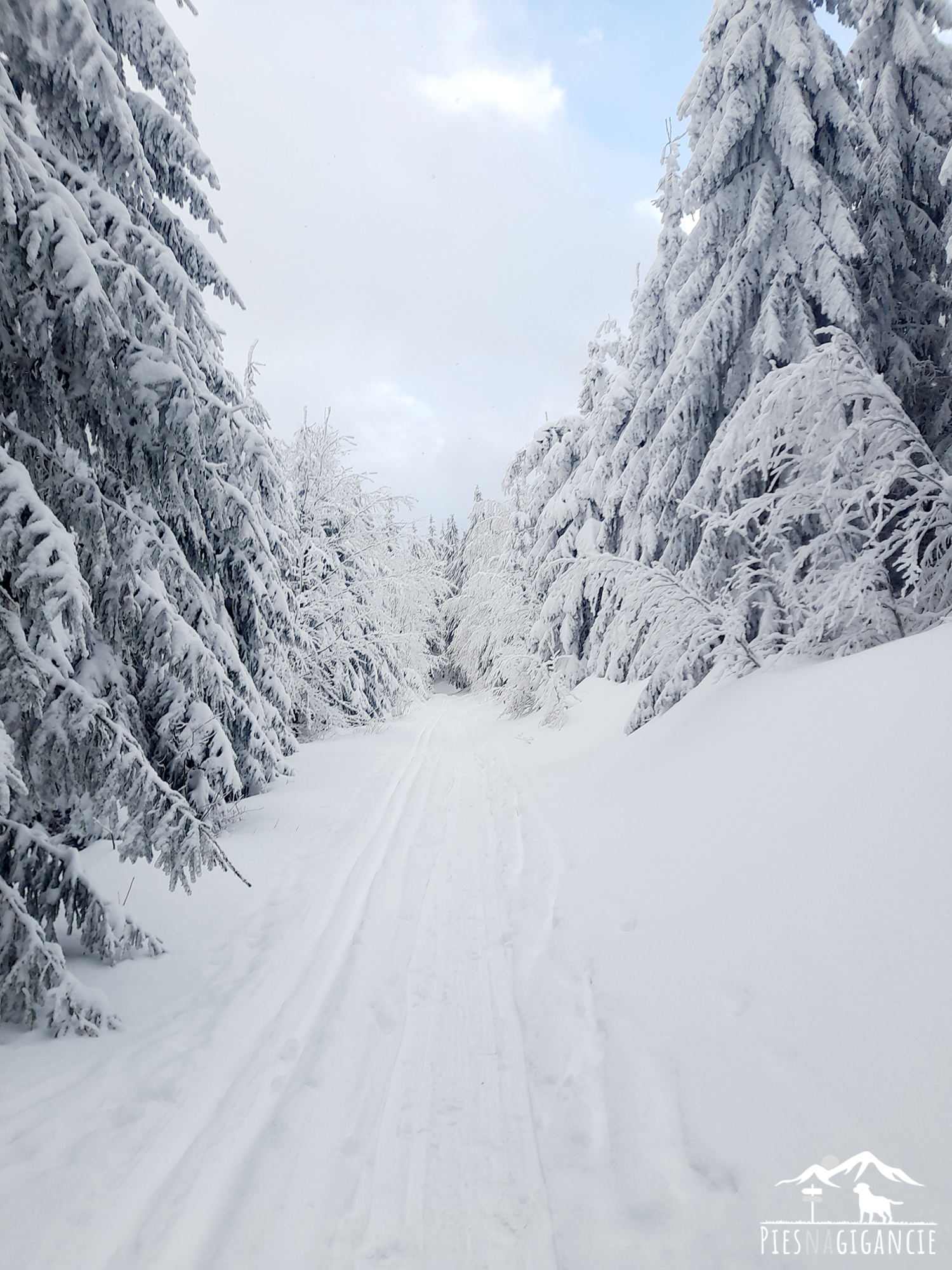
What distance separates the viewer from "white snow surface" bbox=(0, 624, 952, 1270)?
7.22 ft

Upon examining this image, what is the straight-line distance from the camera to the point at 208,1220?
2.25m

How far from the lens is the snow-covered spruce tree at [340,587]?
47.1ft

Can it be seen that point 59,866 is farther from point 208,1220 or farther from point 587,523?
point 587,523

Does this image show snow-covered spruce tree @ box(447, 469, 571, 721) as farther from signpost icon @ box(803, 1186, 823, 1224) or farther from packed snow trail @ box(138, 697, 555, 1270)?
signpost icon @ box(803, 1186, 823, 1224)

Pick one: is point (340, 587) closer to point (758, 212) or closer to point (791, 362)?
point (791, 362)

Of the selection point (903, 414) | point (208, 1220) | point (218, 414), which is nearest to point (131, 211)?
point (218, 414)

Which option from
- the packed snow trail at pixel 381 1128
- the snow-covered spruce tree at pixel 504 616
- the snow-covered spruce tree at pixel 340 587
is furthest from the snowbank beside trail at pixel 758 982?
the snow-covered spruce tree at pixel 340 587

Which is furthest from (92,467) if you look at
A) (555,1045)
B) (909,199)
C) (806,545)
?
(909,199)

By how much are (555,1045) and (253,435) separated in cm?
497

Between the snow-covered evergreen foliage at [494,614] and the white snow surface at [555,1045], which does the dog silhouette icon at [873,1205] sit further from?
the snow-covered evergreen foliage at [494,614]

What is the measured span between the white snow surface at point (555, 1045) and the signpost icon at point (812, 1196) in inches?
2.0

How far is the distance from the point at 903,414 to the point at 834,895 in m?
4.71

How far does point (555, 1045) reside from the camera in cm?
331

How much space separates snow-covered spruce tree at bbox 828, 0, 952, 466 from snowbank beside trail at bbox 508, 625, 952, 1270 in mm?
6407
